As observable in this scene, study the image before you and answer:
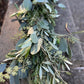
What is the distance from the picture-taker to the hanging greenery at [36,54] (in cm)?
82

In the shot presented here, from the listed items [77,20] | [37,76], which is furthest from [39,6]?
[77,20]

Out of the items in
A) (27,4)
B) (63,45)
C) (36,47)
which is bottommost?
(63,45)

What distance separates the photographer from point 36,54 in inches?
34.1

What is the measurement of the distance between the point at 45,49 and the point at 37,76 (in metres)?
0.20

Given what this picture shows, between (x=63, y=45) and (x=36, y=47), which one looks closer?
(x=36, y=47)

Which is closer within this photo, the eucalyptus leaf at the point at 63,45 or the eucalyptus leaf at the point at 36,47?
the eucalyptus leaf at the point at 36,47

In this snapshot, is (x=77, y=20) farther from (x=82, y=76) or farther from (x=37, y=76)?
(x=37, y=76)

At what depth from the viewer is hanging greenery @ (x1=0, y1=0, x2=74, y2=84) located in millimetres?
816

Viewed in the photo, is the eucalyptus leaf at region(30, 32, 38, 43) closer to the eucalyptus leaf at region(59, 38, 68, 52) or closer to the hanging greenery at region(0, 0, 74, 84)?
the hanging greenery at region(0, 0, 74, 84)

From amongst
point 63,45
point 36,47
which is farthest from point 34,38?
point 63,45

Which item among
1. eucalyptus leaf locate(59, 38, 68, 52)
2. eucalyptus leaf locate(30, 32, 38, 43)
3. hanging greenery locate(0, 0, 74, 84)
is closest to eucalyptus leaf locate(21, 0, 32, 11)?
hanging greenery locate(0, 0, 74, 84)

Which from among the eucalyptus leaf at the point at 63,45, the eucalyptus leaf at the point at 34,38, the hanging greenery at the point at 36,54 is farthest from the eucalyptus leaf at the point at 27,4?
the eucalyptus leaf at the point at 63,45

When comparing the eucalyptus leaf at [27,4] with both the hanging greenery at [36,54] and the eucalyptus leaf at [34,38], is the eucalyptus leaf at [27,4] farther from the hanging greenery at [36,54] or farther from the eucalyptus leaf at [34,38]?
the eucalyptus leaf at [34,38]

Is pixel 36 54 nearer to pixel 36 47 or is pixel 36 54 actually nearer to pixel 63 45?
pixel 36 47
